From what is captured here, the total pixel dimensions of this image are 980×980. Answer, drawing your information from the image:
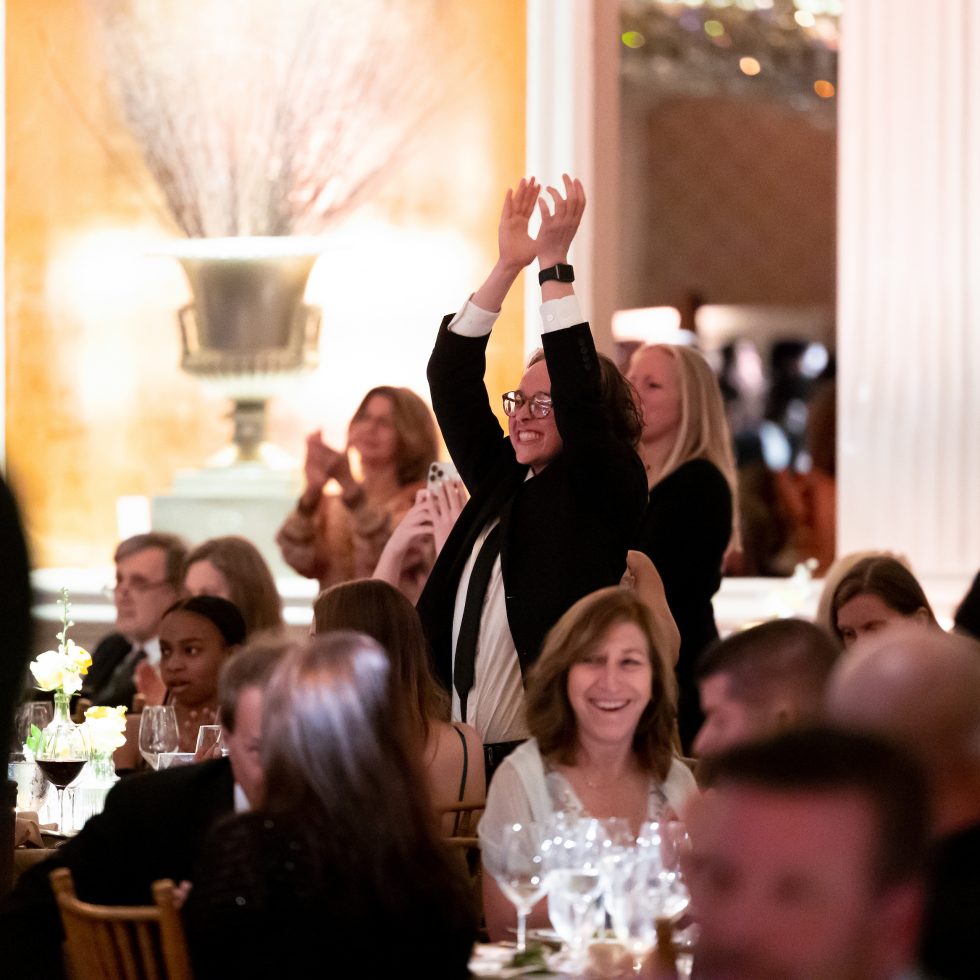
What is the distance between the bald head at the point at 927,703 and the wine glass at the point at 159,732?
87.5 inches

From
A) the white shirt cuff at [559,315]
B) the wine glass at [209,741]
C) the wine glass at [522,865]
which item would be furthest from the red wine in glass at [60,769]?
the wine glass at [522,865]

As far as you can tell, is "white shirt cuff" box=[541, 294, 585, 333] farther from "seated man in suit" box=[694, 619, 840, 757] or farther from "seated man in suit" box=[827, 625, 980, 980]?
"seated man in suit" box=[827, 625, 980, 980]

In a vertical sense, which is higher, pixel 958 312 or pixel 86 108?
pixel 86 108

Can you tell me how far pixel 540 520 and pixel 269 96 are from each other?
15.8 feet

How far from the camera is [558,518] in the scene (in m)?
3.77

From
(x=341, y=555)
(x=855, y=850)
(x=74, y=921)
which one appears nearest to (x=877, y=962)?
(x=855, y=850)

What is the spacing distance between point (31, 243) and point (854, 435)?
11.9ft

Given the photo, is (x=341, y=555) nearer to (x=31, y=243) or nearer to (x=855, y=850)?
(x=31, y=243)

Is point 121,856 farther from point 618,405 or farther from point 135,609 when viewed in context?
point 135,609

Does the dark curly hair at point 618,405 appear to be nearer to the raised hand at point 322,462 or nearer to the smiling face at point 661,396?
the smiling face at point 661,396

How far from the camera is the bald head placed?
2178 millimetres

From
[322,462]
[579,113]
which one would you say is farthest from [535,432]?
[579,113]

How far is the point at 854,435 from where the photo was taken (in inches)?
262

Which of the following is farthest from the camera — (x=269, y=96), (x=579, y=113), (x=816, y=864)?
(x=269, y=96)
